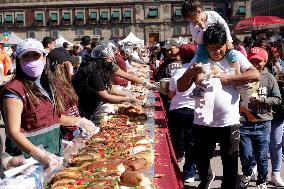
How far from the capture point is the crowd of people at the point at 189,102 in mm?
3492

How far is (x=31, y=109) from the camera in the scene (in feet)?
11.6

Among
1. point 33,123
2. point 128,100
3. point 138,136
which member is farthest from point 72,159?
point 128,100

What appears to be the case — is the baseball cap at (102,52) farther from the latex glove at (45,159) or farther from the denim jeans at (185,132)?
the latex glove at (45,159)

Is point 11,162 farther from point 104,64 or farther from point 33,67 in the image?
point 104,64

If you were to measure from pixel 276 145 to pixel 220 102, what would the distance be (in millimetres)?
2424

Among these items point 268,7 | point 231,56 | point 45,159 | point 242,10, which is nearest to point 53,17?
point 242,10

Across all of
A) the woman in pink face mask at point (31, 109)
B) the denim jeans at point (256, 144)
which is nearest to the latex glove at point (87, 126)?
the woman in pink face mask at point (31, 109)

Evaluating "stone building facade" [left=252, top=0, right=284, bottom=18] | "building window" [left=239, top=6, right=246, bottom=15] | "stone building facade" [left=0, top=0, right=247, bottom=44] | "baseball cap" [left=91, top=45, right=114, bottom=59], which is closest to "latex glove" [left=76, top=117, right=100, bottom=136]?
"baseball cap" [left=91, top=45, right=114, bottom=59]

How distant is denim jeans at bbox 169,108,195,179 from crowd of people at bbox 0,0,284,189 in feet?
0.04

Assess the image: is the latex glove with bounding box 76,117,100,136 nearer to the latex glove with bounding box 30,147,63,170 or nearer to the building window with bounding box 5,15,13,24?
the latex glove with bounding box 30,147,63,170

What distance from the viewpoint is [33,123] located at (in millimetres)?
3605

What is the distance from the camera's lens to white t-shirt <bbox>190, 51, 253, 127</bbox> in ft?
14.4

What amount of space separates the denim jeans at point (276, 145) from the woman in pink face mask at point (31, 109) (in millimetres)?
3483

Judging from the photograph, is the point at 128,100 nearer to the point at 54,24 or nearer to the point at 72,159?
the point at 72,159
